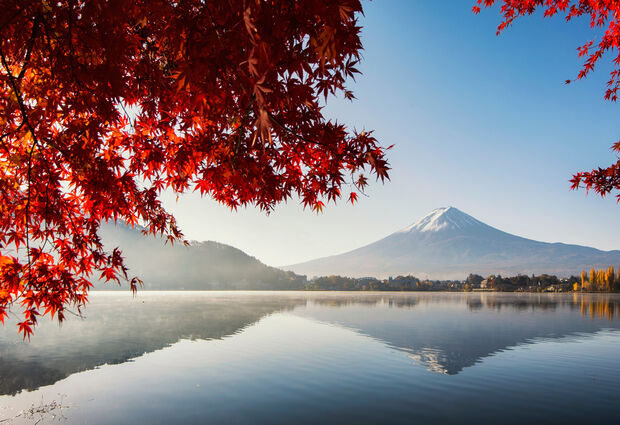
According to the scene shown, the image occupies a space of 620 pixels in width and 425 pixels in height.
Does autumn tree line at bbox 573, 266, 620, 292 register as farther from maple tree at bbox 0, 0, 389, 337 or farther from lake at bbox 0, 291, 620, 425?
maple tree at bbox 0, 0, 389, 337

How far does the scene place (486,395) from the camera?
1163cm

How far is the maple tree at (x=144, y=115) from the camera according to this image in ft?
9.78

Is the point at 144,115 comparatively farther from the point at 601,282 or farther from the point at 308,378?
the point at 601,282

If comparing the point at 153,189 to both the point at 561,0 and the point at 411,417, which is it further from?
the point at 561,0

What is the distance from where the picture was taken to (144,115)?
6.37m

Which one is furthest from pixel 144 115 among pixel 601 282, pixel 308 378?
pixel 601 282

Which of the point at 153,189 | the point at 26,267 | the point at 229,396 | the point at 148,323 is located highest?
the point at 153,189

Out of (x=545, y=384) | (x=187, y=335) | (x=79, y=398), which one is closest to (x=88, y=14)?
(x=79, y=398)

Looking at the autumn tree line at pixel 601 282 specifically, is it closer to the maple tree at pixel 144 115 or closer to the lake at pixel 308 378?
the lake at pixel 308 378

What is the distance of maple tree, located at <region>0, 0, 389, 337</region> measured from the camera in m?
2.98

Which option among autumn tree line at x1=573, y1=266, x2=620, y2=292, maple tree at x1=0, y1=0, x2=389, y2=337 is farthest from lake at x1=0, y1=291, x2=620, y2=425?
autumn tree line at x1=573, y1=266, x2=620, y2=292

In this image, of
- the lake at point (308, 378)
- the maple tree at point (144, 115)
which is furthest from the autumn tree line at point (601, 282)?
the maple tree at point (144, 115)

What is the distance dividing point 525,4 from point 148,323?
33.0 meters

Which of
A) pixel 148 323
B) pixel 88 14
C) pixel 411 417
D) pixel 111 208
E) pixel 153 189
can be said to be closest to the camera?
pixel 88 14
